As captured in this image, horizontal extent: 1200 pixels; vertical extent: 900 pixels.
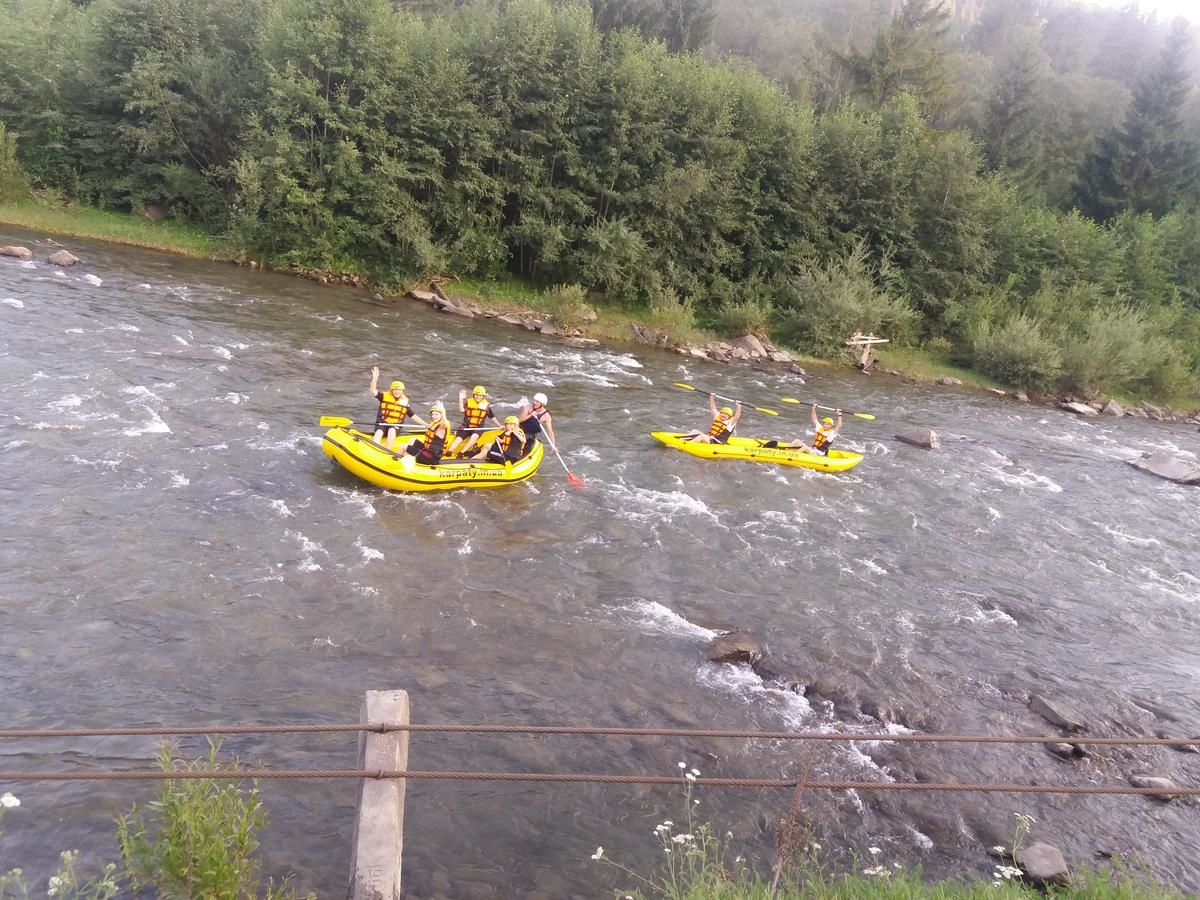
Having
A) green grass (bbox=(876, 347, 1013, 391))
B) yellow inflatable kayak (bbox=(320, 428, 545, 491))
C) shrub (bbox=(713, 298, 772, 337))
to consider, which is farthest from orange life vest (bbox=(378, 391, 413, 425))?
green grass (bbox=(876, 347, 1013, 391))

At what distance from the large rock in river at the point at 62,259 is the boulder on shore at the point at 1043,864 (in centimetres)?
2424

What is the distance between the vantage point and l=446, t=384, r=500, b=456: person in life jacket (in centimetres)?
1370

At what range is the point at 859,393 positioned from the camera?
23547 mm

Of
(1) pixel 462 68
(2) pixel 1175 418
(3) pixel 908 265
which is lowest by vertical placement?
(2) pixel 1175 418

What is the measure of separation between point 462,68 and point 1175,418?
83.5 feet

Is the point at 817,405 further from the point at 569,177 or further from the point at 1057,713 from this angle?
the point at 1057,713

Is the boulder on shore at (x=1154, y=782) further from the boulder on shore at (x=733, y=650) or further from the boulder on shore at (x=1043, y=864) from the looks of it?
the boulder on shore at (x=733, y=650)

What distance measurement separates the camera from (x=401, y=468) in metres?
12.1

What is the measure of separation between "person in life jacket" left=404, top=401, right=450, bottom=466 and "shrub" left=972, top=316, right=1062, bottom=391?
21061 mm

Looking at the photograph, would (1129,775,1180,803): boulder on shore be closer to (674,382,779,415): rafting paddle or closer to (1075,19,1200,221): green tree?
(674,382,779,415): rafting paddle

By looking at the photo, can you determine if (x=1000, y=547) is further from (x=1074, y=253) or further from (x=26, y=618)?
(x=1074, y=253)

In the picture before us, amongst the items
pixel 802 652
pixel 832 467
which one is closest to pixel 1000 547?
pixel 832 467

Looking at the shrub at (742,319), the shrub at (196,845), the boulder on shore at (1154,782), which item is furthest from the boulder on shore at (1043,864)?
the shrub at (742,319)

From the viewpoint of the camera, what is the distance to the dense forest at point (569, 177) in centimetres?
2542
